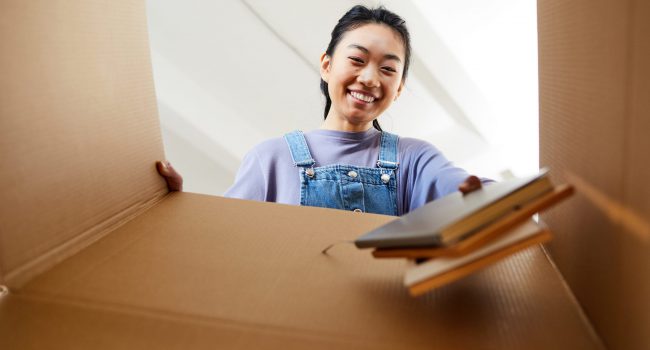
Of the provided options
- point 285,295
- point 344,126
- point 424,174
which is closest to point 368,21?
point 344,126

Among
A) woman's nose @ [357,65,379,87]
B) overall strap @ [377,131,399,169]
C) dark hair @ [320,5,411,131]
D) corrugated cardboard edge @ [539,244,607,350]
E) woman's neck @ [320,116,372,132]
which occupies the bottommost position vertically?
corrugated cardboard edge @ [539,244,607,350]

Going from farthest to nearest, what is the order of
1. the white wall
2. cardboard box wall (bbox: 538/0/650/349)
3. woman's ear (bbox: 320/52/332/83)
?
the white wall, woman's ear (bbox: 320/52/332/83), cardboard box wall (bbox: 538/0/650/349)

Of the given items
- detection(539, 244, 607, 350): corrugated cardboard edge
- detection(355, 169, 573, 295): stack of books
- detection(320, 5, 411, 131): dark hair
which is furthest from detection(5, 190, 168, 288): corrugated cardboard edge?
detection(320, 5, 411, 131): dark hair

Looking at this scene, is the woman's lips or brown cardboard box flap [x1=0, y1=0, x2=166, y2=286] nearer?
brown cardboard box flap [x1=0, y1=0, x2=166, y2=286]

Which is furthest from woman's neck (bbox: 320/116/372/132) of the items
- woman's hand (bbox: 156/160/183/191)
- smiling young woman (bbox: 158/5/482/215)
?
woman's hand (bbox: 156/160/183/191)

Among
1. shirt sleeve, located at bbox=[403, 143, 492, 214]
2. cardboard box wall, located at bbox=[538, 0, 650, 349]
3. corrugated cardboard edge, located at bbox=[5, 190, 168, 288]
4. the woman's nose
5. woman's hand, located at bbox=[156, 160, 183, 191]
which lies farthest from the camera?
the woman's nose

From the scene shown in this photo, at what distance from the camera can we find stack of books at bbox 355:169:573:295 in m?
0.50

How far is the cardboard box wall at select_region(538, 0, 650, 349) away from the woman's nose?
687mm

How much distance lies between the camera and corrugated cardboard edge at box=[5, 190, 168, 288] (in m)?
0.63

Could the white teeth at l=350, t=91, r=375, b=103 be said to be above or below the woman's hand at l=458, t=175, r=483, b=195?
above

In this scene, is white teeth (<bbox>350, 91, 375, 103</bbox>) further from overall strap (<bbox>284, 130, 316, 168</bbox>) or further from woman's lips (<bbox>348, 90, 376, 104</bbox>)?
overall strap (<bbox>284, 130, 316, 168</bbox>)

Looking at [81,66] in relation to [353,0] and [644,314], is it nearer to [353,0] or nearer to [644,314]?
[644,314]

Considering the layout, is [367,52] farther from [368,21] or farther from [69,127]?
[69,127]

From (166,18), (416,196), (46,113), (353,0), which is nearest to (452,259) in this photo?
(46,113)
